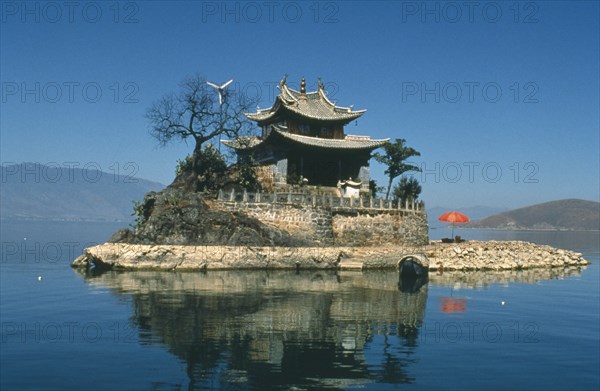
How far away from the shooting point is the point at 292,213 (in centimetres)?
4891

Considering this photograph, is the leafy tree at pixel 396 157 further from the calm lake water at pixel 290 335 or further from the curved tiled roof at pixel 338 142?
the calm lake water at pixel 290 335

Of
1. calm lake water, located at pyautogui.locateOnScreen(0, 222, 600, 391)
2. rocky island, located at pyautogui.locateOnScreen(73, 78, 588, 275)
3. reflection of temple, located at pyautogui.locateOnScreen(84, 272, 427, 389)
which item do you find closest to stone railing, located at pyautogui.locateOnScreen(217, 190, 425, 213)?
rocky island, located at pyautogui.locateOnScreen(73, 78, 588, 275)

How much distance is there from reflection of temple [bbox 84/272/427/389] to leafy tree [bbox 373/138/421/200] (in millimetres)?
25526

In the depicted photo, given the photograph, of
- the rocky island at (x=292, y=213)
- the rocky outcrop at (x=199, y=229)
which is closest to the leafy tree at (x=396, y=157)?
the rocky island at (x=292, y=213)

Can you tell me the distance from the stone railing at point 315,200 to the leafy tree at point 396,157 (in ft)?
30.5

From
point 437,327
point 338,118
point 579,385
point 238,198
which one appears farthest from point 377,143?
point 579,385

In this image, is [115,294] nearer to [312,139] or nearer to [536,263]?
[312,139]

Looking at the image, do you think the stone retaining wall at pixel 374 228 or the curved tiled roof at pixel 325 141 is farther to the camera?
the curved tiled roof at pixel 325 141

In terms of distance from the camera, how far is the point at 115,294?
31266 mm

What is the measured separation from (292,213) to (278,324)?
84.5 feet

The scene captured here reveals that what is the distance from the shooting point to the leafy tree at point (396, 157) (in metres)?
62.7

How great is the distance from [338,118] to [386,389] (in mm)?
46937

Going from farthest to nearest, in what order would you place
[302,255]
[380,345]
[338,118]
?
1. [338,118]
2. [302,255]
3. [380,345]

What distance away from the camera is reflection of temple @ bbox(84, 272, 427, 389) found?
1658 cm
